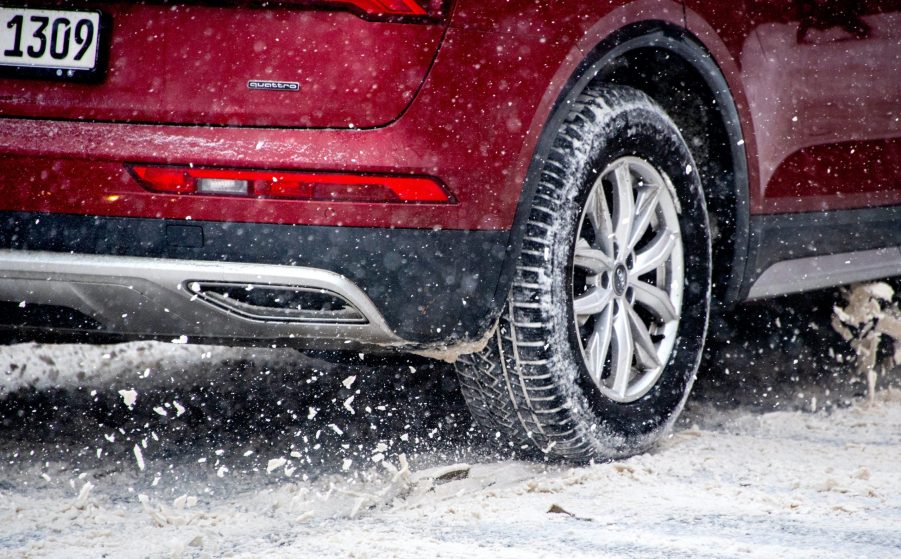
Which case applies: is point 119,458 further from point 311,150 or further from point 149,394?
point 311,150

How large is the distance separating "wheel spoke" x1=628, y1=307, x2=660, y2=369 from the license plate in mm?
1535

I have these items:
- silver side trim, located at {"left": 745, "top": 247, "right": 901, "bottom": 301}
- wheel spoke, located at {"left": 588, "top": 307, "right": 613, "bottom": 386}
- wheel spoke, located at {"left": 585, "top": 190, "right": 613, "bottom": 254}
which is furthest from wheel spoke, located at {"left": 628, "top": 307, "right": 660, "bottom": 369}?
silver side trim, located at {"left": 745, "top": 247, "right": 901, "bottom": 301}

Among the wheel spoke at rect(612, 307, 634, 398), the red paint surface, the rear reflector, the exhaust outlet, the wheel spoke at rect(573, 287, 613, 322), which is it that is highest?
the red paint surface

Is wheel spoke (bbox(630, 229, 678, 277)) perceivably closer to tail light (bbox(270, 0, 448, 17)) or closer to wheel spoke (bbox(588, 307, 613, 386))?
wheel spoke (bbox(588, 307, 613, 386))

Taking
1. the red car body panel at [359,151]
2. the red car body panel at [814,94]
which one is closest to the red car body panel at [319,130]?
the red car body panel at [359,151]

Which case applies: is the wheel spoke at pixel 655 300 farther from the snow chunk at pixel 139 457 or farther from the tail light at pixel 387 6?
the snow chunk at pixel 139 457

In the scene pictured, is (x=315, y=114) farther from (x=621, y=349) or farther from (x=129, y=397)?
(x=129, y=397)

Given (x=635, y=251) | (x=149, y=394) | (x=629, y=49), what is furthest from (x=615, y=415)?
(x=149, y=394)

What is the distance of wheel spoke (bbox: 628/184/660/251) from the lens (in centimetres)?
315

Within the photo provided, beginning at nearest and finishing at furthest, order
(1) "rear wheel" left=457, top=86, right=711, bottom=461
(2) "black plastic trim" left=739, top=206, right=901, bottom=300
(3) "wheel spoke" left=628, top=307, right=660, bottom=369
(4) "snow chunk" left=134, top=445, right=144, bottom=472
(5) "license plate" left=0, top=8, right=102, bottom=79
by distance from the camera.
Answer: (5) "license plate" left=0, top=8, right=102, bottom=79 → (1) "rear wheel" left=457, top=86, right=711, bottom=461 → (4) "snow chunk" left=134, top=445, right=144, bottom=472 → (3) "wheel spoke" left=628, top=307, right=660, bottom=369 → (2) "black plastic trim" left=739, top=206, right=901, bottom=300

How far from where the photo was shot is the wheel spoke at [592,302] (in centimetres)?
290

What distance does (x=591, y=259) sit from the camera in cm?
296

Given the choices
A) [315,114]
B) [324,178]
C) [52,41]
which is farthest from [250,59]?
[52,41]

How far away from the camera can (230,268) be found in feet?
7.69
